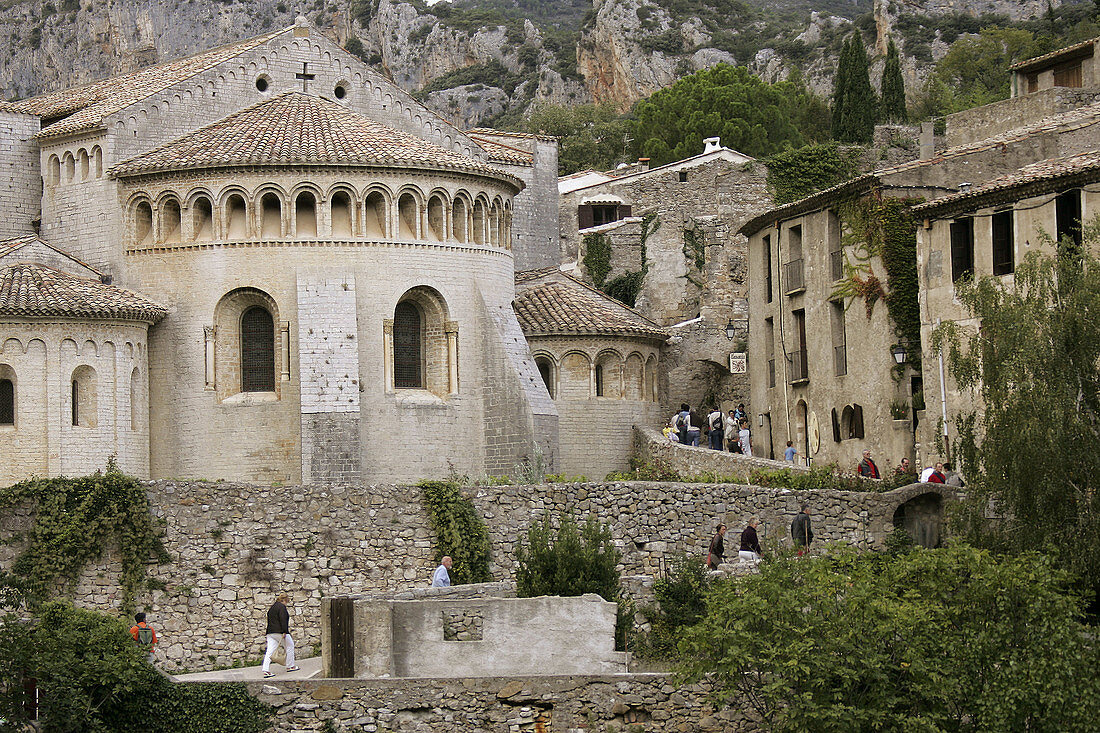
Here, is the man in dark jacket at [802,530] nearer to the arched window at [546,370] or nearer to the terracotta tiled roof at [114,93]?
the arched window at [546,370]

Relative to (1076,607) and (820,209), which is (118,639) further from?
(820,209)

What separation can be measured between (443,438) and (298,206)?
696 centimetres

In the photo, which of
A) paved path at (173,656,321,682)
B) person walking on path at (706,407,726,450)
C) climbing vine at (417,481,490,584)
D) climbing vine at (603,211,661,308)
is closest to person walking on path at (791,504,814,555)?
climbing vine at (417,481,490,584)

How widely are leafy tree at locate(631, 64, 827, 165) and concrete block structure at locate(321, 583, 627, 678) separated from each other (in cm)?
5182

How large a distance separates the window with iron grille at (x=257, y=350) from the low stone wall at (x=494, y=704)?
16679 mm

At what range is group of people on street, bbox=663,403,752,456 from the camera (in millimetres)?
49688

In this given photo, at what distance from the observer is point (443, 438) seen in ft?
148

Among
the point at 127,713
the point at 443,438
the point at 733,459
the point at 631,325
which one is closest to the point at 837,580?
the point at 127,713

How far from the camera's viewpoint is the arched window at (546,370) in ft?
166

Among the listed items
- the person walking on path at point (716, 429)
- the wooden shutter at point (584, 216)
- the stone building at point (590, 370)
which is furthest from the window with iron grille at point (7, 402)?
the wooden shutter at point (584, 216)

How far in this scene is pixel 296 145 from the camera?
44531 mm

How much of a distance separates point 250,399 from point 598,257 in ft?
72.0

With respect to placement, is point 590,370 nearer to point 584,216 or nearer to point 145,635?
point 584,216

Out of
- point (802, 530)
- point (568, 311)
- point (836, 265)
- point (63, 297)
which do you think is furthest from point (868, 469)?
point (63, 297)
